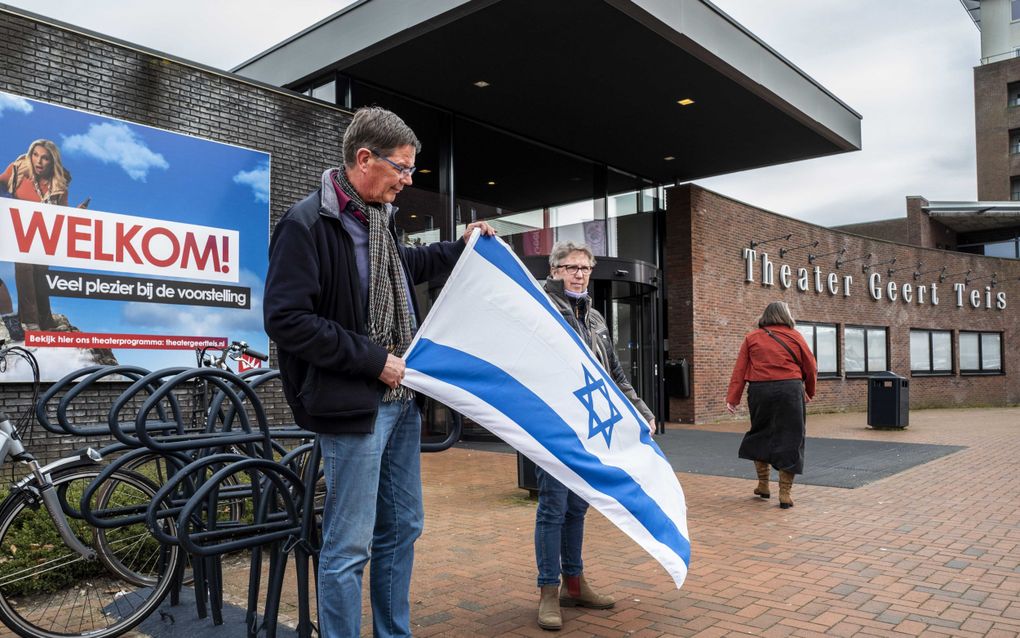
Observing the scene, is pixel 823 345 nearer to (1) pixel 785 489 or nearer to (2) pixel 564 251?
(1) pixel 785 489

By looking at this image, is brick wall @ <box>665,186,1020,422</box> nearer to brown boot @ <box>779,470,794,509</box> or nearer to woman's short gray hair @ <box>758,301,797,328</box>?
woman's short gray hair @ <box>758,301,797,328</box>

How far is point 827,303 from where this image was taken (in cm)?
2228

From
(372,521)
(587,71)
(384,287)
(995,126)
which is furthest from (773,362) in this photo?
(995,126)

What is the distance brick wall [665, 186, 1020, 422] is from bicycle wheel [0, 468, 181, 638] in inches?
575

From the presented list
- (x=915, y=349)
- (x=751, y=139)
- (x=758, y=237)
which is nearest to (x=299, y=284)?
(x=751, y=139)

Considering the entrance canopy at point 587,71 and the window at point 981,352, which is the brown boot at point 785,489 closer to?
the entrance canopy at point 587,71

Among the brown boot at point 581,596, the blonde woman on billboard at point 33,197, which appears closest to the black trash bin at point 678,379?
the blonde woman on billboard at point 33,197

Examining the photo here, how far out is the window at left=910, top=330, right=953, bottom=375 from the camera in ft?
86.8

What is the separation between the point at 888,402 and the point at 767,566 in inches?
489

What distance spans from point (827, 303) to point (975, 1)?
51.7m

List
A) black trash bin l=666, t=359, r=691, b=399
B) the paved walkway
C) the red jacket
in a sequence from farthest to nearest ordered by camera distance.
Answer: black trash bin l=666, t=359, r=691, b=399 < the red jacket < the paved walkway

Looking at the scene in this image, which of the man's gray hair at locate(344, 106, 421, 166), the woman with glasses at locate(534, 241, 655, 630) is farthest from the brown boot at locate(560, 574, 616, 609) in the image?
the man's gray hair at locate(344, 106, 421, 166)

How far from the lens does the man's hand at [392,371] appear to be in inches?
106

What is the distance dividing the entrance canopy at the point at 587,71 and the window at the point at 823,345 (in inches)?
233
